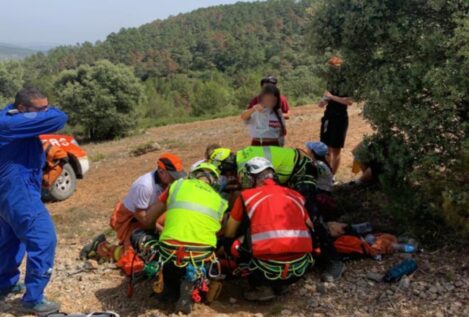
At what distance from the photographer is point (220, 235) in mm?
4527

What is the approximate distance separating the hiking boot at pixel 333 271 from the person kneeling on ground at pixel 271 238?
29 cm

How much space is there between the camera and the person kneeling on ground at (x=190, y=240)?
4.07m

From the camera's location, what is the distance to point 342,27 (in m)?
4.72

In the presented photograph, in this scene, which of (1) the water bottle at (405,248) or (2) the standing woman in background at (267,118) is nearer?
(1) the water bottle at (405,248)

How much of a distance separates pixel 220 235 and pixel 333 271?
3.50ft

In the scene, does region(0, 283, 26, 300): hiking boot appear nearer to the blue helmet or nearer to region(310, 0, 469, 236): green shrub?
the blue helmet


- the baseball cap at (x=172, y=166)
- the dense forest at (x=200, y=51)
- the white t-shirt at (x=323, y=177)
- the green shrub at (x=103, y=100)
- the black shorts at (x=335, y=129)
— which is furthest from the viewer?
the dense forest at (x=200, y=51)

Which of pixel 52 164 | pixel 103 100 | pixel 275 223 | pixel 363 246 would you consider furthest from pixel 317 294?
pixel 103 100

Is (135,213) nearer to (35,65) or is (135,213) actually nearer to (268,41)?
(268,41)

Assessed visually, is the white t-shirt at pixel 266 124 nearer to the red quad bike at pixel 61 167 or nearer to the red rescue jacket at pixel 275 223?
the red rescue jacket at pixel 275 223

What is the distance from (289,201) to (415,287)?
4.05ft

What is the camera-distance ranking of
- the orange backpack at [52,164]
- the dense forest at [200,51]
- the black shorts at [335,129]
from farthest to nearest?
the dense forest at [200,51] < the orange backpack at [52,164] < the black shorts at [335,129]

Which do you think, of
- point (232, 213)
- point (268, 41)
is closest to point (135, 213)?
point (232, 213)

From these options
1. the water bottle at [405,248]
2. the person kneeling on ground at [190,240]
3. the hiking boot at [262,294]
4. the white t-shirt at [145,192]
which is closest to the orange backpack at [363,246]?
the water bottle at [405,248]
